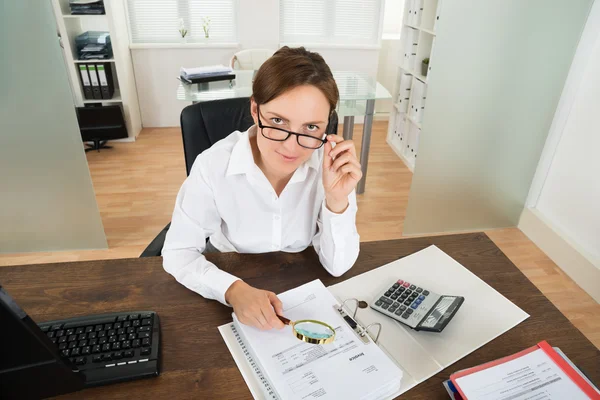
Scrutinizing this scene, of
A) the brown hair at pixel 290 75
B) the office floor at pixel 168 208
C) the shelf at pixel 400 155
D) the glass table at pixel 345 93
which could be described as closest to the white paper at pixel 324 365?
the brown hair at pixel 290 75

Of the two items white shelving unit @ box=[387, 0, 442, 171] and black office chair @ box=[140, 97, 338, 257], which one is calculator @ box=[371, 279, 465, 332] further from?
white shelving unit @ box=[387, 0, 442, 171]

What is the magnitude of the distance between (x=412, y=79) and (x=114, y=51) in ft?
8.18

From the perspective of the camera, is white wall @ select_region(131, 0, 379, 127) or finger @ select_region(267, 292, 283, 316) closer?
finger @ select_region(267, 292, 283, 316)

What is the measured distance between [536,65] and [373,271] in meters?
1.76

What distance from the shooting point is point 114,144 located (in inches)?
147

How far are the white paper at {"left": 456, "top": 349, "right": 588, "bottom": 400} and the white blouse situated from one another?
15.9 inches

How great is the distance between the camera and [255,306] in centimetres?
89

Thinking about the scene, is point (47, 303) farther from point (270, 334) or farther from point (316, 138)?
point (316, 138)

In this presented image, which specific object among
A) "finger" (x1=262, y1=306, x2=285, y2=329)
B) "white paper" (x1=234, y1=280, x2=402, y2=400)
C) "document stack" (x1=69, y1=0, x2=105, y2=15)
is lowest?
"white paper" (x1=234, y1=280, x2=402, y2=400)

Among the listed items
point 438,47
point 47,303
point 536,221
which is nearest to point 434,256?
point 47,303

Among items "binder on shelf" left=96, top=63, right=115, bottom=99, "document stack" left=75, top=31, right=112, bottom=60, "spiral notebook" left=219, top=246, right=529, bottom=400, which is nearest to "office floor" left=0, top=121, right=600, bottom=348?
"binder on shelf" left=96, top=63, right=115, bottom=99

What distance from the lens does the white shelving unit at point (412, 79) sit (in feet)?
10.6

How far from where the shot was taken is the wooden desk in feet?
2.59

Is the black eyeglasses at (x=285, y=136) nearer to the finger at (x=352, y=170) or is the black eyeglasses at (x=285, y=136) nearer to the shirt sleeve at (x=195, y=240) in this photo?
the finger at (x=352, y=170)
